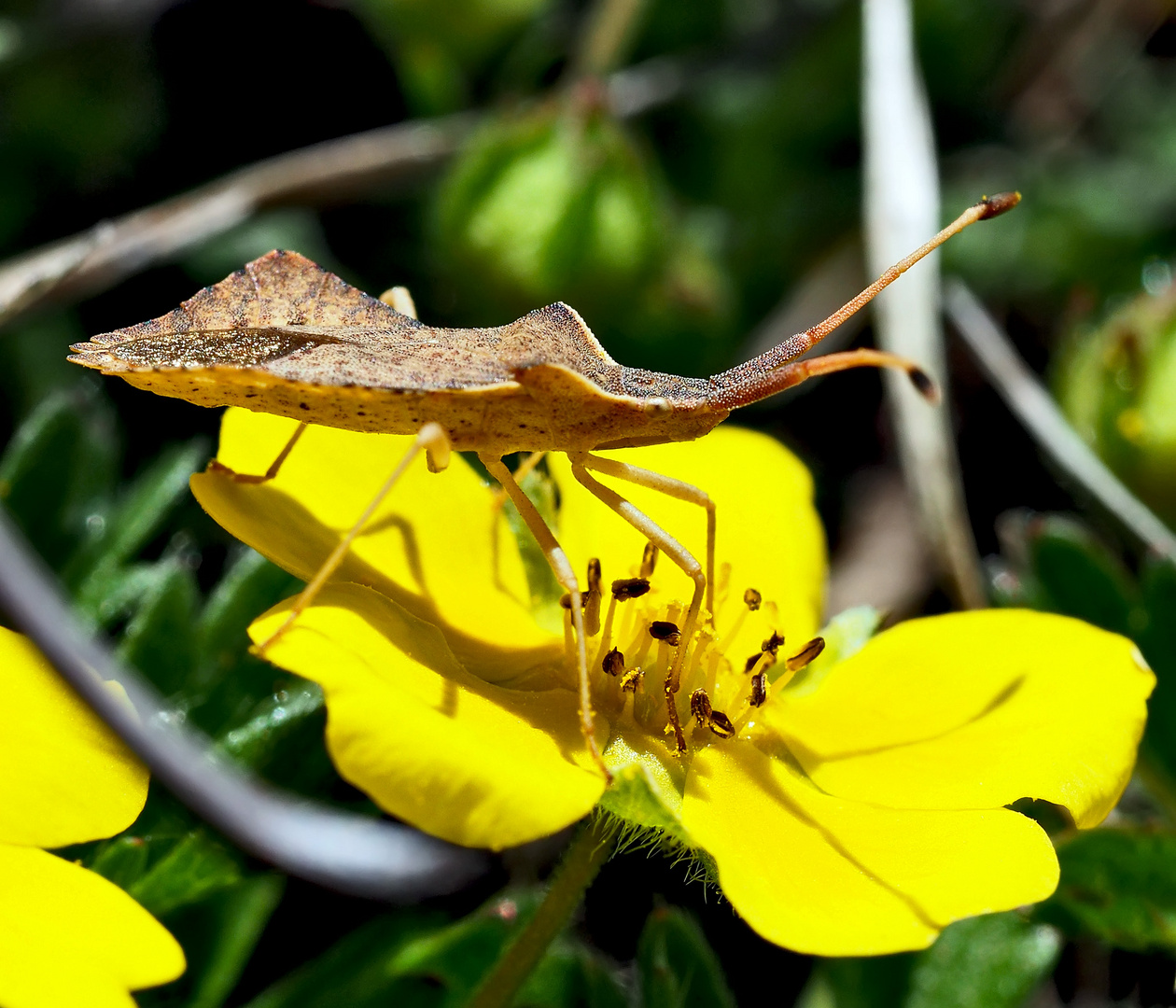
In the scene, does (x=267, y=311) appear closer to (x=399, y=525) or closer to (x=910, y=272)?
(x=399, y=525)

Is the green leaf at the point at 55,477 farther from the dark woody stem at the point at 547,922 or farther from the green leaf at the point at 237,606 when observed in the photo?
the dark woody stem at the point at 547,922

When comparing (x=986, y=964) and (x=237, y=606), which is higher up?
(x=237, y=606)

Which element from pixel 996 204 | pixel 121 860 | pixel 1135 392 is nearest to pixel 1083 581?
pixel 1135 392

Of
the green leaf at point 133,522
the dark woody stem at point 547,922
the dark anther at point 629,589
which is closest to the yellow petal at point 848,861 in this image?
the dark woody stem at point 547,922

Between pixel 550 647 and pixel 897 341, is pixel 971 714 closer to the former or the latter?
pixel 550 647

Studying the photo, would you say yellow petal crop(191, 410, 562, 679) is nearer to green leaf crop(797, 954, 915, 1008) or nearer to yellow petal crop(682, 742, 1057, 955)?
yellow petal crop(682, 742, 1057, 955)

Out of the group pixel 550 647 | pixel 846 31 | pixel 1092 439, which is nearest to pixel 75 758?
pixel 550 647

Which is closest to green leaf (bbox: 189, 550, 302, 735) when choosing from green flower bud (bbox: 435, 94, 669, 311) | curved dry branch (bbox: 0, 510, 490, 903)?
curved dry branch (bbox: 0, 510, 490, 903)
